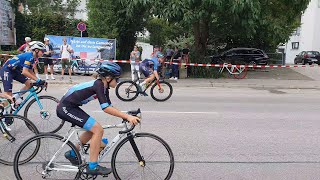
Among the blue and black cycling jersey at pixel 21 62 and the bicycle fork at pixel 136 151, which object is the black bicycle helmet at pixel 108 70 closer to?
the bicycle fork at pixel 136 151

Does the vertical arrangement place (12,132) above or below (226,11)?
below

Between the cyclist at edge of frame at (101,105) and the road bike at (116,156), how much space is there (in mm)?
89

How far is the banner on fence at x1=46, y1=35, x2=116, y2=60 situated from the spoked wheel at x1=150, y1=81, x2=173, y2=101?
8390 mm

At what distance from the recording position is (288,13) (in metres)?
21.0

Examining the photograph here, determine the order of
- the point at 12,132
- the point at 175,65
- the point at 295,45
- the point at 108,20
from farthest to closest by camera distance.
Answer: the point at 295,45 < the point at 108,20 < the point at 175,65 < the point at 12,132

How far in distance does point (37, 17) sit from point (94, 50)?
18.5ft

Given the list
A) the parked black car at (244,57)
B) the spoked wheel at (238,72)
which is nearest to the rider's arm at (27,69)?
the spoked wheel at (238,72)

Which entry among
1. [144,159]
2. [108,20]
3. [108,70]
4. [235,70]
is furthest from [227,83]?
[108,70]

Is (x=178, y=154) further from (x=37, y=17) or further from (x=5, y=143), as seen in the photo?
(x=37, y=17)

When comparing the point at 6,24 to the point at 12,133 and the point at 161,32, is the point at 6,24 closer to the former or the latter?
the point at 161,32

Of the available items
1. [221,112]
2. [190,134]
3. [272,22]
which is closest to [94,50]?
[272,22]

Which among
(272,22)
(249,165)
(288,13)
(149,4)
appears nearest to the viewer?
(249,165)

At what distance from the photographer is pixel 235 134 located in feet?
22.7

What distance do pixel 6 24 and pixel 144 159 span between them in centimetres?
1908
